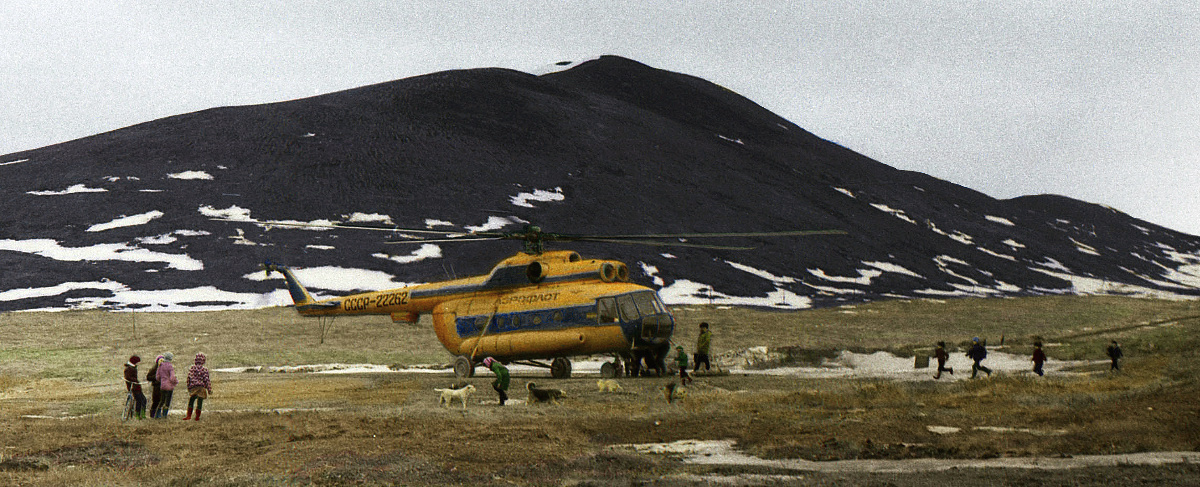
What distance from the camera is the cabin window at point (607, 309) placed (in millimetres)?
30500

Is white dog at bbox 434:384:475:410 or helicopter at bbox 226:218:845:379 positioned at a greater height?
helicopter at bbox 226:218:845:379

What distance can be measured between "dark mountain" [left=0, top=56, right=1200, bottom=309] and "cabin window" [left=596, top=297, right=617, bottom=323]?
48922 millimetres

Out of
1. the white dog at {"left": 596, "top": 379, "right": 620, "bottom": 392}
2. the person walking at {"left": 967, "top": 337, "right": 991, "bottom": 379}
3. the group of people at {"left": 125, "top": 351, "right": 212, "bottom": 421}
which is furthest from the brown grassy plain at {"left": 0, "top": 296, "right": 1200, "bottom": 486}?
the person walking at {"left": 967, "top": 337, "right": 991, "bottom": 379}

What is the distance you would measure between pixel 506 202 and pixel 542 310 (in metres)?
77.2

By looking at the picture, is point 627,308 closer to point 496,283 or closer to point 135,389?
point 496,283

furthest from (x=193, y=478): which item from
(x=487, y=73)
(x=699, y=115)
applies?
(x=699, y=115)

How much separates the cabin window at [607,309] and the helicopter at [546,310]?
3cm

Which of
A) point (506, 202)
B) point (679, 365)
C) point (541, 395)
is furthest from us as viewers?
point (506, 202)

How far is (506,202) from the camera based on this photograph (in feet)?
357

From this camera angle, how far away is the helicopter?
3072 centimetres

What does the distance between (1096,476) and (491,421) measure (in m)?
11.5

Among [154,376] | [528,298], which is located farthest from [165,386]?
[528,298]

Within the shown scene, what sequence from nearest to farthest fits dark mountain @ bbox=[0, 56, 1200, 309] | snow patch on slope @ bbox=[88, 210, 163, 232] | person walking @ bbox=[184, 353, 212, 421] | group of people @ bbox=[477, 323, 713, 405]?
person walking @ bbox=[184, 353, 212, 421]
group of people @ bbox=[477, 323, 713, 405]
dark mountain @ bbox=[0, 56, 1200, 309]
snow patch on slope @ bbox=[88, 210, 163, 232]

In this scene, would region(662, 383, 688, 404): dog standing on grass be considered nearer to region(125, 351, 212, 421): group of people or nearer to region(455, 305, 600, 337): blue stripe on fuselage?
region(455, 305, 600, 337): blue stripe on fuselage
